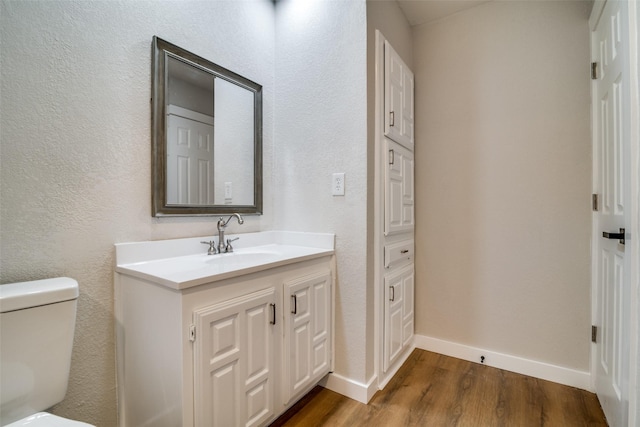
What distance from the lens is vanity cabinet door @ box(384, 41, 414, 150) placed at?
1711 mm

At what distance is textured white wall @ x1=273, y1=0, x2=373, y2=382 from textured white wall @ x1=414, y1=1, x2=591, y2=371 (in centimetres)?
83

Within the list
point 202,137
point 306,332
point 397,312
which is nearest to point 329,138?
point 202,137

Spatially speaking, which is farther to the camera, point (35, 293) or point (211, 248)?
point (211, 248)

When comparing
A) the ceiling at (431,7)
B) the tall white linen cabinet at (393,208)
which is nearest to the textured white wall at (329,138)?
the tall white linen cabinet at (393,208)

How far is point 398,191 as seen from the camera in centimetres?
187

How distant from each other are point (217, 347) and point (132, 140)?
0.96 m

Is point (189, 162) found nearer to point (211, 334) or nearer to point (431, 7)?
point (211, 334)

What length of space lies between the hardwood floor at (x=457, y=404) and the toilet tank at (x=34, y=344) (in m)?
0.94

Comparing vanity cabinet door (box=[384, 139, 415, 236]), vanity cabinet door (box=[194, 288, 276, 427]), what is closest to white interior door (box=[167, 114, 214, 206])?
vanity cabinet door (box=[194, 288, 276, 427])

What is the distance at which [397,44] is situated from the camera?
1991mm

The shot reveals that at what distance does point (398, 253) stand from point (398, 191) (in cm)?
40

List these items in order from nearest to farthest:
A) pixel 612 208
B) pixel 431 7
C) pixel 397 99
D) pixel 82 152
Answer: pixel 82 152 → pixel 612 208 → pixel 397 99 → pixel 431 7

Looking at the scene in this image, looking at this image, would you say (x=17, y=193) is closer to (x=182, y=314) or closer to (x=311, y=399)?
(x=182, y=314)

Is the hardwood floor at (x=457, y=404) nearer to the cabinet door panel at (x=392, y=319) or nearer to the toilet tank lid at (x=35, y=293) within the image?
the cabinet door panel at (x=392, y=319)
